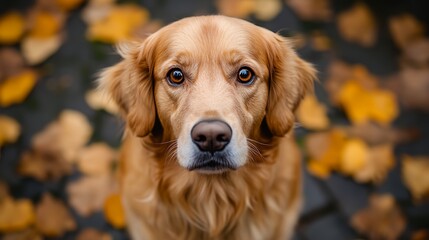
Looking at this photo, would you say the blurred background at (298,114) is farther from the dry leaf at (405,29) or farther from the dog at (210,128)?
the dog at (210,128)

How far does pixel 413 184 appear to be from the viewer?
4.19 metres

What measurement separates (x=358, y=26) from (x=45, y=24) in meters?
2.74

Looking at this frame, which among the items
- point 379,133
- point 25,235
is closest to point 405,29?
point 379,133

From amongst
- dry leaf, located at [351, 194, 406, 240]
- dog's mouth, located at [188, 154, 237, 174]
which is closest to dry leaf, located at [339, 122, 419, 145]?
dry leaf, located at [351, 194, 406, 240]

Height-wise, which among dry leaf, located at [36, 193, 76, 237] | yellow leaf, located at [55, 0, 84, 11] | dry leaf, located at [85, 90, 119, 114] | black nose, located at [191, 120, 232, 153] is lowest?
dry leaf, located at [36, 193, 76, 237]

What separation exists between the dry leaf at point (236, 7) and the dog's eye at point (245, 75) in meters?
2.06

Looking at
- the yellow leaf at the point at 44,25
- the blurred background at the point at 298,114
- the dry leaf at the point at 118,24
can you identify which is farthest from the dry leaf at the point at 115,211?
the yellow leaf at the point at 44,25

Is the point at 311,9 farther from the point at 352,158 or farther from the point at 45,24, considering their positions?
the point at 45,24

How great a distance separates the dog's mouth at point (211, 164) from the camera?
8.95 feet

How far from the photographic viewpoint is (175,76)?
2.84 m

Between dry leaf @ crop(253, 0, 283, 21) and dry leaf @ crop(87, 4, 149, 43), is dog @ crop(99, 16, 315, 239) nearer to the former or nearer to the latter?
dry leaf @ crop(87, 4, 149, 43)

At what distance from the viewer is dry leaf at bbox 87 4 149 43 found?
4738 millimetres

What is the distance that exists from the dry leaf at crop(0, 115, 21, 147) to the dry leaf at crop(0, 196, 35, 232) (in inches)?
19.6

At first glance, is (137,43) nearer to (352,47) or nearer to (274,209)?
(274,209)
